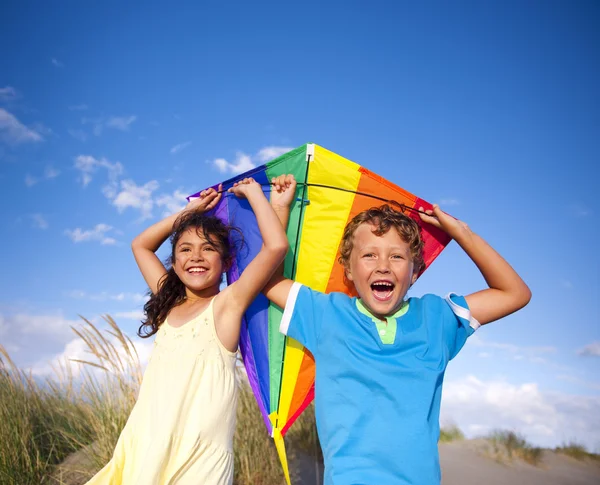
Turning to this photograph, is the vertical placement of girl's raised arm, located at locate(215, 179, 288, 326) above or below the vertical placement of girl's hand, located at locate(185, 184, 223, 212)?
below

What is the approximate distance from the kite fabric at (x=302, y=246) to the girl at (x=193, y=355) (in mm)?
192

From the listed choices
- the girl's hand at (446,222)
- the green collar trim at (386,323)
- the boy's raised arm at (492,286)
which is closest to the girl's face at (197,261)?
the green collar trim at (386,323)

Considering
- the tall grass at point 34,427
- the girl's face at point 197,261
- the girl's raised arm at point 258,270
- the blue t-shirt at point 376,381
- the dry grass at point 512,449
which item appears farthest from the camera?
the dry grass at point 512,449

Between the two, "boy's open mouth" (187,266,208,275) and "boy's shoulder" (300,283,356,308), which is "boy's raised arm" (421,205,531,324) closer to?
"boy's shoulder" (300,283,356,308)

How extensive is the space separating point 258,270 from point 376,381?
853 mm

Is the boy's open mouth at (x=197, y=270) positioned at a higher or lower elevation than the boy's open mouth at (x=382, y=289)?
higher

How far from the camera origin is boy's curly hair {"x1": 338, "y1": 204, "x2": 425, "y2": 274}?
275 cm

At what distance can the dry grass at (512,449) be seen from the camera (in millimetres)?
6352

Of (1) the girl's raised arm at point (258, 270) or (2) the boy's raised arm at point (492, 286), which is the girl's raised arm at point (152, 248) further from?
(2) the boy's raised arm at point (492, 286)

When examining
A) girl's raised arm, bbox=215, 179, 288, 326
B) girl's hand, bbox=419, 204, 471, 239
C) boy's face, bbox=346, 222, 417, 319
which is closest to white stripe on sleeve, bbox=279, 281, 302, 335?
girl's raised arm, bbox=215, 179, 288, 326

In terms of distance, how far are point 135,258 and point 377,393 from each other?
1931mm

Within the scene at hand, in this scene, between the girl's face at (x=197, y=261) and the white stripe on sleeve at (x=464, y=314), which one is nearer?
the white stripe on sleeve at (x=464, y=314)

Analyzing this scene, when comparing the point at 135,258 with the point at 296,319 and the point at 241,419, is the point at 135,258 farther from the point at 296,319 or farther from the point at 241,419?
the point at 241,419

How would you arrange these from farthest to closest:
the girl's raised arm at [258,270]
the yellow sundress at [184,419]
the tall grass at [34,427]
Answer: the tall grass at [34,427], the girl's raised arm at [258,270], the yellow sundress at [184,419]
